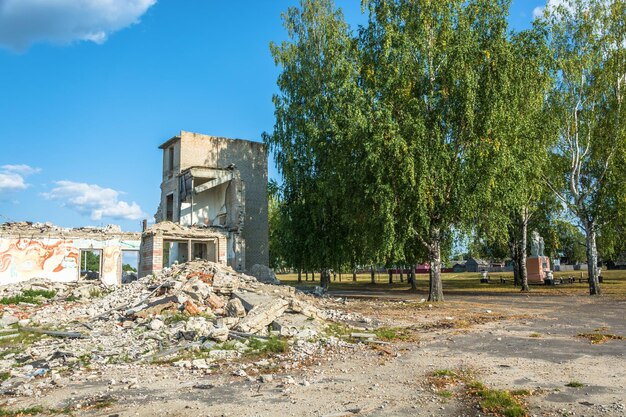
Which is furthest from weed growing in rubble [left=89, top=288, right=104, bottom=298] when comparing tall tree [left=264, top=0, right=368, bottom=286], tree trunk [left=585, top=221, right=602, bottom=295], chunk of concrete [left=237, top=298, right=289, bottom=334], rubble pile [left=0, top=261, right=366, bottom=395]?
tree trunk [left=585, top=221, right=602, bottom=295]

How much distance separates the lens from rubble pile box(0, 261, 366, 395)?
32.7ft

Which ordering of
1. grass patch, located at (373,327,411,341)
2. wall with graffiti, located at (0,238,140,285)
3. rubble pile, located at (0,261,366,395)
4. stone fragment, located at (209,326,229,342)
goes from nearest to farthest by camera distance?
1. rubble pile, located at (0,261,366,395)
2. stone fragment, located at (209,326,229,342)
3. grass patch, located at (373,327,411,341)
4. wall with graffiti, located at (0,238,140,285)

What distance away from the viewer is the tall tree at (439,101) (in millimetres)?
19781

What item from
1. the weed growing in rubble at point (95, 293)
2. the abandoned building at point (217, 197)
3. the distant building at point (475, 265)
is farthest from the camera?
the distant building at point (475, 265)

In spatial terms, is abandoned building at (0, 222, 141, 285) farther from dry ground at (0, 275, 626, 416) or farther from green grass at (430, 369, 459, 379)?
green grass at (430, 369, 459, 379)

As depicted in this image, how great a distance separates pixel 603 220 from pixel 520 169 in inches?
467

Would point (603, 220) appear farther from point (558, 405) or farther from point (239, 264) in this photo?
point (558, 405)

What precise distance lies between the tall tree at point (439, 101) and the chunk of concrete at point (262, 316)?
8352 millimetres

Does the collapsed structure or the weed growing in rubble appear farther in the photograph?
the collapsed structure

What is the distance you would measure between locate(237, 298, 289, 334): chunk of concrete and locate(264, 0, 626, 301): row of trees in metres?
7.22

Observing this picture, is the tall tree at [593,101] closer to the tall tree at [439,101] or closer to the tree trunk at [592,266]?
the tree trunk at [592,266]

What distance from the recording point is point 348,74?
2111cm

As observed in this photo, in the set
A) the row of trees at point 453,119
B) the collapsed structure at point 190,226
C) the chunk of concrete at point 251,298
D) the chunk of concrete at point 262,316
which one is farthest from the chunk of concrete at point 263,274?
the chunk of concrete at point 262,316

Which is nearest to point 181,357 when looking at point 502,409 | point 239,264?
point 502,409
